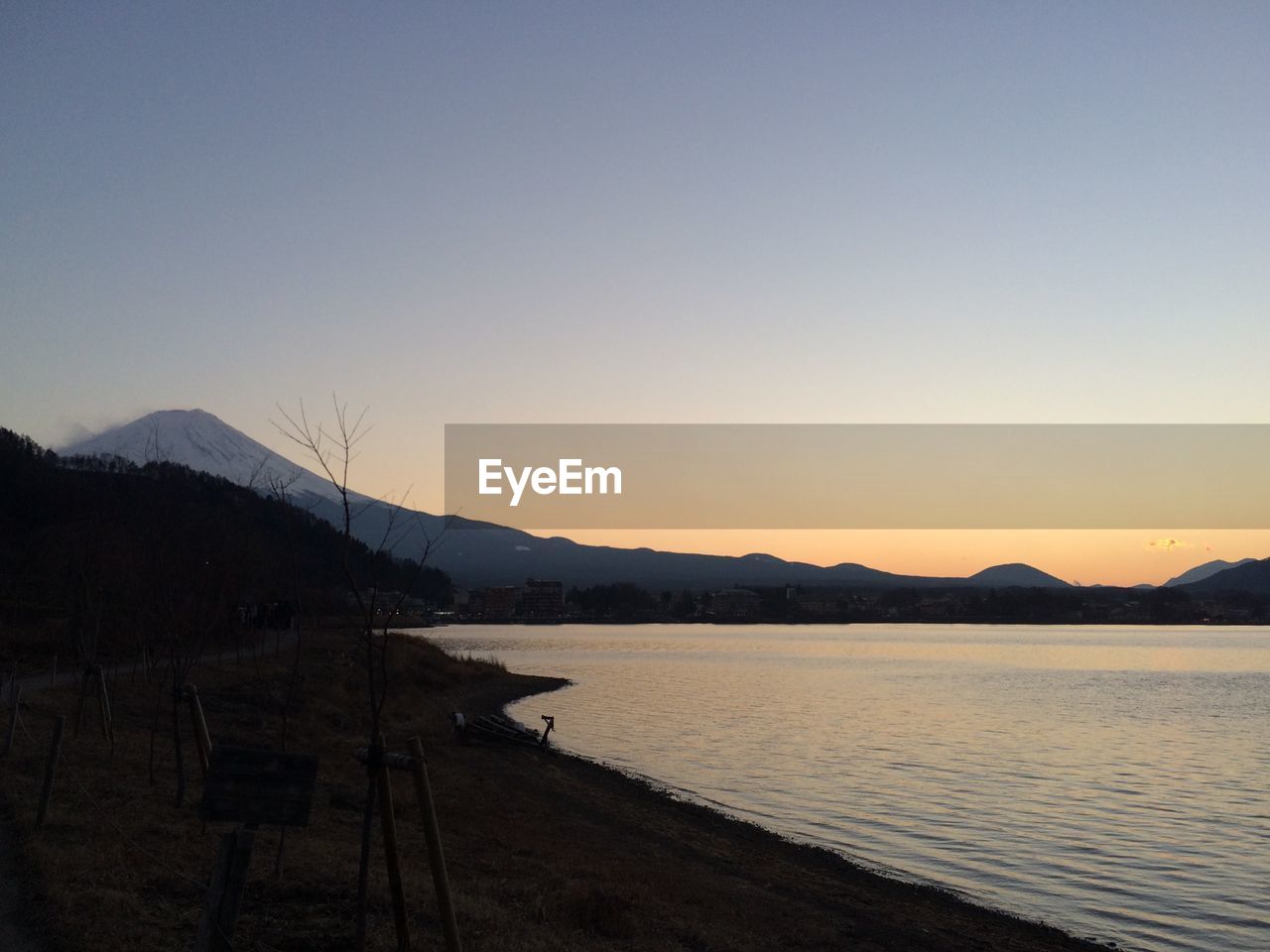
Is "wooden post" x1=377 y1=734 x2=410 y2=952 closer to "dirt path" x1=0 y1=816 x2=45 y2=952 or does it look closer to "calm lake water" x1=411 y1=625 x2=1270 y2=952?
"dirt path" x1=0 y1=816 x2=45 y2=952

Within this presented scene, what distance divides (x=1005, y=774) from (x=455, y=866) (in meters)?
25.1

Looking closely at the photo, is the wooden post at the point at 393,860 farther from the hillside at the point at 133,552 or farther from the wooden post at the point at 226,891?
the hillside at the point at 133,552

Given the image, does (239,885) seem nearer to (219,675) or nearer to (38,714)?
(38,714)

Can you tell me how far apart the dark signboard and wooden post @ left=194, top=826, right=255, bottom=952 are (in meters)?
0.28

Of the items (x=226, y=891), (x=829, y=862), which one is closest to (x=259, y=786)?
(x=226, y=891)

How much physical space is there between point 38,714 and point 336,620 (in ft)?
218

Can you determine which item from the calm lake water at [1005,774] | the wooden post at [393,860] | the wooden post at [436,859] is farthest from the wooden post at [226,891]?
the calm lake water at [1005,774]

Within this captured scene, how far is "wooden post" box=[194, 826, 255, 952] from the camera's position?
247 inches

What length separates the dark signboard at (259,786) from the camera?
662 cm

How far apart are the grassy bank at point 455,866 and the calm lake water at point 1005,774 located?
8.98 feet

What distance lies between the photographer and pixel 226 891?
20.7ft

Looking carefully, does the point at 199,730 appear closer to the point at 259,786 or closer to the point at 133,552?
the point at 259,786

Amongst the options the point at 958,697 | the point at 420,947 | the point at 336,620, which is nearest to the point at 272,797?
the point at 420,947

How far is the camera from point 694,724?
4734cm
